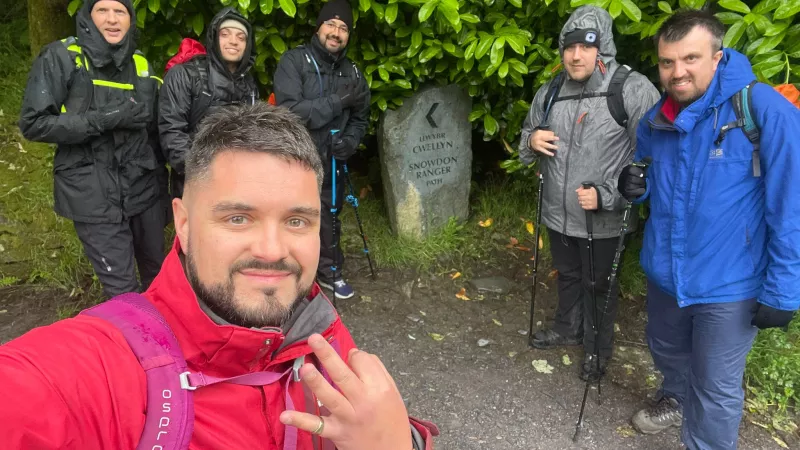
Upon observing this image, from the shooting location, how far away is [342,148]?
17.0 feet

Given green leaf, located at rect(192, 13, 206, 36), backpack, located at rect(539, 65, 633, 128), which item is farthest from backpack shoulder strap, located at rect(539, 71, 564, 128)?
green leaf, located at rect(192, 13, 206, 36)

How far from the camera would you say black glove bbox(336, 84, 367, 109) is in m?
5.07

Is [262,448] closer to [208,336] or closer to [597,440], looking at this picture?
[208,336]

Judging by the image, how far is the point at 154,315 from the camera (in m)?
1.57

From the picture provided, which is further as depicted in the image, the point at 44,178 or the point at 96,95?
the point at 44,178

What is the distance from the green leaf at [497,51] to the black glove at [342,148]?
152cm

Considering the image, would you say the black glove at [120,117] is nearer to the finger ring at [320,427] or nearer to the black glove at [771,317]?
the finger ring at [320,427]

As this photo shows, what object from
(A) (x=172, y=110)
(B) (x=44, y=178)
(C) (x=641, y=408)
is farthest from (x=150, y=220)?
(C) (x=641, y=408)

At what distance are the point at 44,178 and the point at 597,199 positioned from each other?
19.3 feet

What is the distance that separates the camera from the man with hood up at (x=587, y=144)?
153 inches

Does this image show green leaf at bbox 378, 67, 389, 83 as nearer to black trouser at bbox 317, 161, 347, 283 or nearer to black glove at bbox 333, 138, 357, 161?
black glove at bbox 333, 138, 357, 161

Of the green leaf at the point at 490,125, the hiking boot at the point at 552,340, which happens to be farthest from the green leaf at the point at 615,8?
the hiking boot at the point at 552,340

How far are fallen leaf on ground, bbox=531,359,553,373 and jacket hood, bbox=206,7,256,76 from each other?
349 centimetres

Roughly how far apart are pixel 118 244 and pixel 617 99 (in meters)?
3.74
